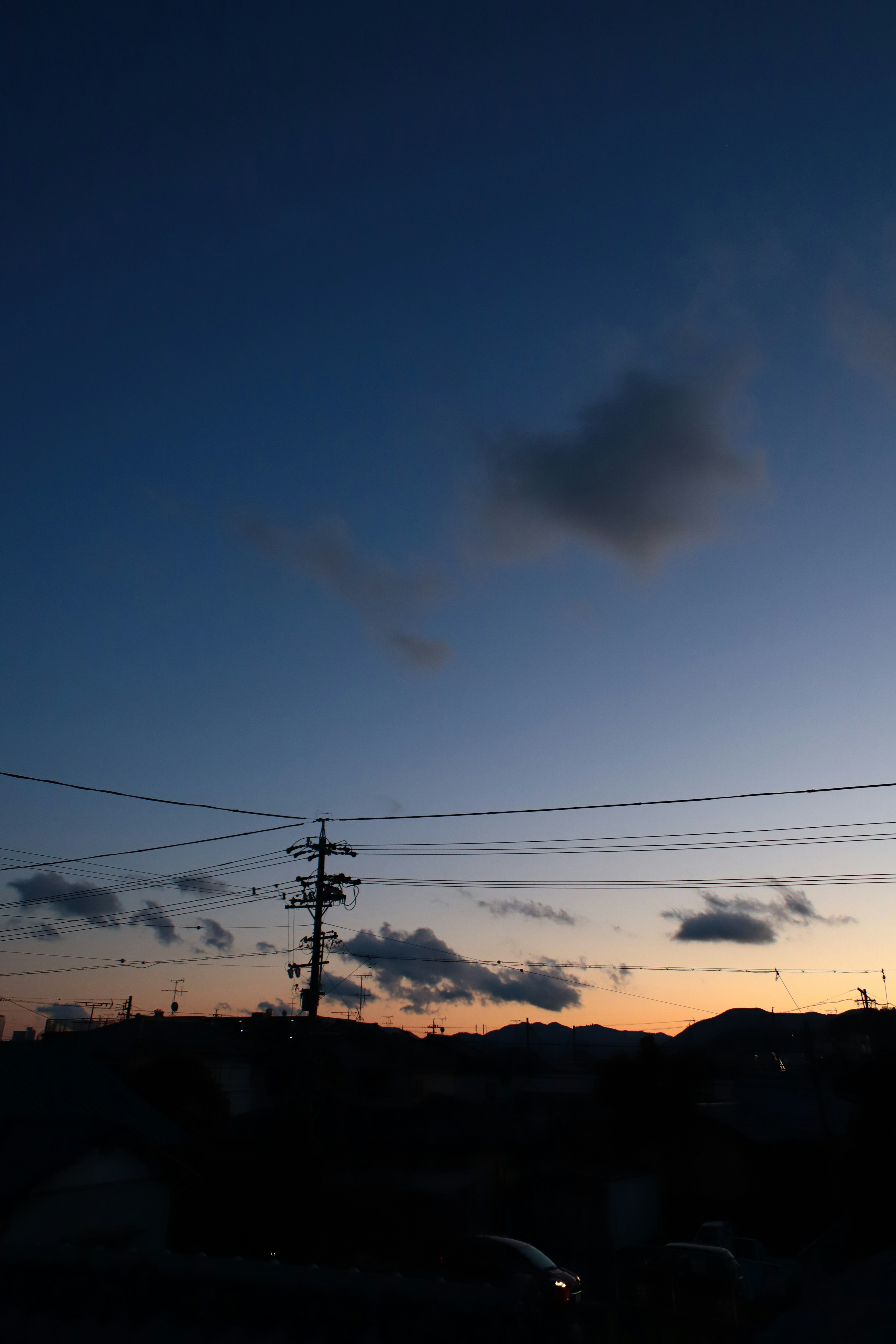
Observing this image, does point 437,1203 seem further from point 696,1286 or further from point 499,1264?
point 696,1286

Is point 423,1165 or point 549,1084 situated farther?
point 549,1084

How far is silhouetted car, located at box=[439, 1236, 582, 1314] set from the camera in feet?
65.2

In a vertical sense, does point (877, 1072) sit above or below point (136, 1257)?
above

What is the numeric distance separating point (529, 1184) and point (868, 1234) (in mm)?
14727

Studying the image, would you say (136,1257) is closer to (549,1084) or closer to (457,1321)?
(457,1321)

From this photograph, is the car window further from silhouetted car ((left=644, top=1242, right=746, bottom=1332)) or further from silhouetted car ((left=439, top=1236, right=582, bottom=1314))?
silhouetted car ((left=644, top=1242, right=746, bottom=1332))

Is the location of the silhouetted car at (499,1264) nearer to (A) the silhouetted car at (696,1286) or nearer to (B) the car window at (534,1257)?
(B) the car window at (534,1257)

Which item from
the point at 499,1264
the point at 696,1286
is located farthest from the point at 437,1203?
the point at 696,1286

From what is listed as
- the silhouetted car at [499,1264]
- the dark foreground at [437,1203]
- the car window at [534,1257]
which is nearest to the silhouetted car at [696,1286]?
the dark foreground at [437,1203]

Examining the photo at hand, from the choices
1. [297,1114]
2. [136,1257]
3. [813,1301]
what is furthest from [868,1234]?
[136,1257]

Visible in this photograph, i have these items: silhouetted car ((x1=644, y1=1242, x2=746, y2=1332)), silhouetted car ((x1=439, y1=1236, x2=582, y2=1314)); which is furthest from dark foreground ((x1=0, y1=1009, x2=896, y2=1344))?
silhouetted car ((x1=439, y1=1236, x2=582, y2=1314))

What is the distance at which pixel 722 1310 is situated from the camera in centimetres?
2127

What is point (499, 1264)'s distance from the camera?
70.5ft

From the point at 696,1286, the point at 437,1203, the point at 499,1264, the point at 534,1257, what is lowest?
the point at 696,1286
